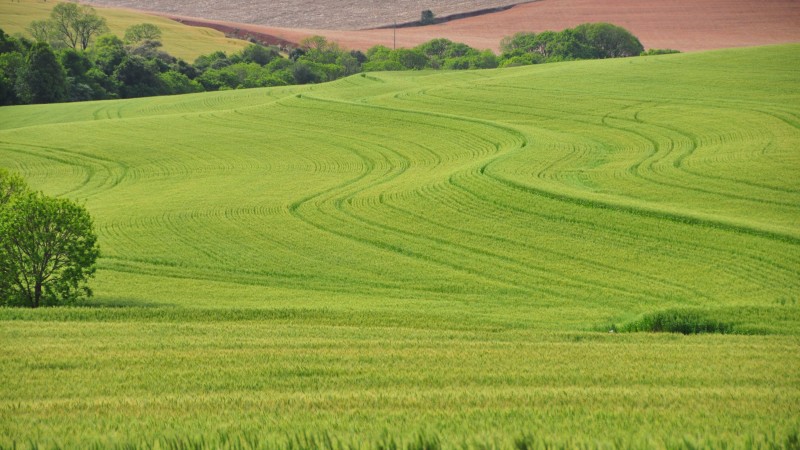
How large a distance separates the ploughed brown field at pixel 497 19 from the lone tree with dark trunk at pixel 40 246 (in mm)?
90682

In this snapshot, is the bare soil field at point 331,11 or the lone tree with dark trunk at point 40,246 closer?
the lone tree with dark trunk at point 40,246

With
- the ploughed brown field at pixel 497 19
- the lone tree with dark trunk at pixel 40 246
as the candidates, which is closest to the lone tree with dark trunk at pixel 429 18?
the ploughed brown field at pixel 497 19

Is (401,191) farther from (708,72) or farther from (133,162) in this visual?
(708,72)

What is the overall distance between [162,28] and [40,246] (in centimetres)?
12434

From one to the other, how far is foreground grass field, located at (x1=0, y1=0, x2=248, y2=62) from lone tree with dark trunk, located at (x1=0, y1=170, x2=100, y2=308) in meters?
107

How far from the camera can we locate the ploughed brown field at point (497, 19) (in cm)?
10362

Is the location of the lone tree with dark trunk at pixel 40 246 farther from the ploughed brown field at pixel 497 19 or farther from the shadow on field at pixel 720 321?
the ploughed brown field at pixel 497 19

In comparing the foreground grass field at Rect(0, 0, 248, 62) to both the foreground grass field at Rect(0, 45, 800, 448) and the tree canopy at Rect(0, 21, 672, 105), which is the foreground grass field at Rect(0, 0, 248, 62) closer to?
the tree canopy at Rect(0, 21, 672, 105)

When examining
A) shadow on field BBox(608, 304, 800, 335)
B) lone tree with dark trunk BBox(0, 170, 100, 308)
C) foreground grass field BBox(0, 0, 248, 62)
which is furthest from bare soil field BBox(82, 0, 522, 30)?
shadow on field BBox(608, 304, 800, 335)

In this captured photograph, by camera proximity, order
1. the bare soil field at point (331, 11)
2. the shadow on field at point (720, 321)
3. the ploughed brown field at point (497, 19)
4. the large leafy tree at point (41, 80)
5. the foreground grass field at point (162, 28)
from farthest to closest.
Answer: the bare soil field at point (331, 11), the foreground grass field at point (162, 28), the ploughed brown field at point (497, 19), the large leafy tree at point (41, 80), the shadow on field at point (720, 321)

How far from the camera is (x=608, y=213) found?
3195 cm

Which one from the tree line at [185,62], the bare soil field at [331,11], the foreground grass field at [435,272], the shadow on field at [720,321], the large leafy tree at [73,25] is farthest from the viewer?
the bare soil field at [331,11]

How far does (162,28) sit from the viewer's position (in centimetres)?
14200

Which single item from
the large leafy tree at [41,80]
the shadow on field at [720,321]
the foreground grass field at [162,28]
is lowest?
the shadow on field at [720,321]
